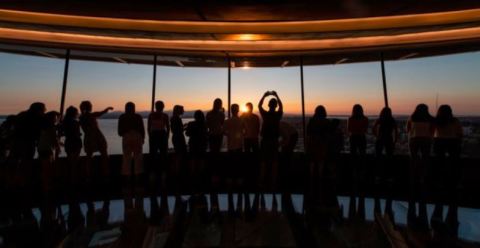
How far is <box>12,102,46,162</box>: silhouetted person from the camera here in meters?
4.92

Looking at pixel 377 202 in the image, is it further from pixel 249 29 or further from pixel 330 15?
pixel 249 29

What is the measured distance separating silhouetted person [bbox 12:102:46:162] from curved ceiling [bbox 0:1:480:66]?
63.6 inches

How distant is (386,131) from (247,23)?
334cm

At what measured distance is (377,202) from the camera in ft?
15.4

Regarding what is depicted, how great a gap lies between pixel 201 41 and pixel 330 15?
3.29m

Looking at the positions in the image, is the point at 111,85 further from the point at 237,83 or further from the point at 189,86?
the point at 237,83

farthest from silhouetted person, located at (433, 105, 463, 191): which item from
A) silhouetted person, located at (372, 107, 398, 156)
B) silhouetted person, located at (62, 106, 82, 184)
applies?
silhouetted person, located at (62, 106, 82, 184)

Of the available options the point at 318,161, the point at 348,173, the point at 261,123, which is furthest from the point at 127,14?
the point at 348,173

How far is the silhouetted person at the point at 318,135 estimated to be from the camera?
557 cm

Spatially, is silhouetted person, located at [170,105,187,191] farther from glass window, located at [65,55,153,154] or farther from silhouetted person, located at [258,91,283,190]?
silhouetted person, located at [258,91,283,190]

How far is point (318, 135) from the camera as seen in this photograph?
5582 millimetres

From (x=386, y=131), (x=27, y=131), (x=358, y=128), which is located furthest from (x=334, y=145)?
(x=27, y=131)

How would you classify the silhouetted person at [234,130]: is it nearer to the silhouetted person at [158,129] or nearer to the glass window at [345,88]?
the silhouetted person at [158,129]

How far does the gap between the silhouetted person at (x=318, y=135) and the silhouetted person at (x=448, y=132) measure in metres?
1.89
